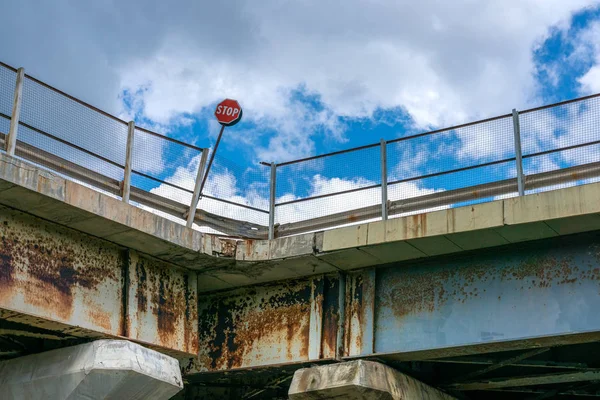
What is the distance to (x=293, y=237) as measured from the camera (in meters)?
13.6

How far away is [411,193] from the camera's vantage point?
13.4 meters

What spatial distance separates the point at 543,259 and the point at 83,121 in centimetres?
644

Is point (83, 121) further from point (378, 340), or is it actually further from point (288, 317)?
point (378, 340)

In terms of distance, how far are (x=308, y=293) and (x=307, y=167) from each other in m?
1.89

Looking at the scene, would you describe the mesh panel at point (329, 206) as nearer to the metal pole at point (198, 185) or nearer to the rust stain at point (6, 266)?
the metal pole at point (198, 185)

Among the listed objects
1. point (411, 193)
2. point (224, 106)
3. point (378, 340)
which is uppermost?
point (224, 106)

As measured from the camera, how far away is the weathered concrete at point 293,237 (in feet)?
38.0

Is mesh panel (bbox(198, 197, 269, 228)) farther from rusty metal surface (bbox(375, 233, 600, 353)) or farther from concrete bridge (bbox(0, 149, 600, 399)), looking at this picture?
rusty metal surface (bbox(375, 233, 600, 353))

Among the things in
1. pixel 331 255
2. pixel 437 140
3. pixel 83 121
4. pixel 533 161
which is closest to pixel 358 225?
pixel 331 255

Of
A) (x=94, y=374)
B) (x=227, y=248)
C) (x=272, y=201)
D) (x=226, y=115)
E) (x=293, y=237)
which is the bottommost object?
(x=94, y=374)

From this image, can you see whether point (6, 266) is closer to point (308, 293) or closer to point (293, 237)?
point (293, 237)

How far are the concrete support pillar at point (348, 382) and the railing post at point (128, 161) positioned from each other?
11.5 feet

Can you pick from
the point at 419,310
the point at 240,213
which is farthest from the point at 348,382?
the point at 240,213

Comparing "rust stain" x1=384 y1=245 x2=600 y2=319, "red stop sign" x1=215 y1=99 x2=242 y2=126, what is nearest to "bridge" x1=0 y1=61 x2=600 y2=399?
"rust stain" x1=384 y1=245 x2=600 y2=319
